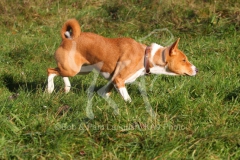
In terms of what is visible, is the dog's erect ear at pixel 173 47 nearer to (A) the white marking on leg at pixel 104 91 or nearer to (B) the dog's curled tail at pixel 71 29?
(A) the white marking on leg at pixel 104 91

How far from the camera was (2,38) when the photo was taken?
9.53 meters

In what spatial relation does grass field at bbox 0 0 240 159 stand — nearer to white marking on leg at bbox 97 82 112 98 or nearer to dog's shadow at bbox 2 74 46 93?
dog's shadow at bbox 2 74 46 93

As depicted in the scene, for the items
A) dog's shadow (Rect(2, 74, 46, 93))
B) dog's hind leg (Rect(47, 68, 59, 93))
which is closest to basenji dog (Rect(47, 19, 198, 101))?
dog's hind leg (Rect(47, 68, 59, 93))

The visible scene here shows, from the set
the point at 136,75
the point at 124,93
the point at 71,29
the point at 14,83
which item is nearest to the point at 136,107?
the point at 124,93

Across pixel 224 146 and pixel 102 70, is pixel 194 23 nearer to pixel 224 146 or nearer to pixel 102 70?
pixel 102 70

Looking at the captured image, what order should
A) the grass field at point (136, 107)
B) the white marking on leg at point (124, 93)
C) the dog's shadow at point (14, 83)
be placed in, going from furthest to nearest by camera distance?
the dog's shadow at point (14, 83) < the white marking on leg at point (124, 93) < the grass field at point (136, 107)

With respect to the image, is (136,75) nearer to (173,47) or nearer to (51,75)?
(173,47)

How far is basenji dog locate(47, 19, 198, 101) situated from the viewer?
6.32 meters

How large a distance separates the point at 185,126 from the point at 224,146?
565 millimetres

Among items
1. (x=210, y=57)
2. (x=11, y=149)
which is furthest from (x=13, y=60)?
(x=11, y=149)

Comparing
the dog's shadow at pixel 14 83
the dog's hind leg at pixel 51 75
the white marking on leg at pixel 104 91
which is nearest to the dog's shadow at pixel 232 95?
the white marking on leg at pixel 104 91

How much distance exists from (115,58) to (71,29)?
2.68 feet

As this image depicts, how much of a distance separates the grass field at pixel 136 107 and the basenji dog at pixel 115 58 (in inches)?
8.7

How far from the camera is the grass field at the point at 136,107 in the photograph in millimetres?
4449
